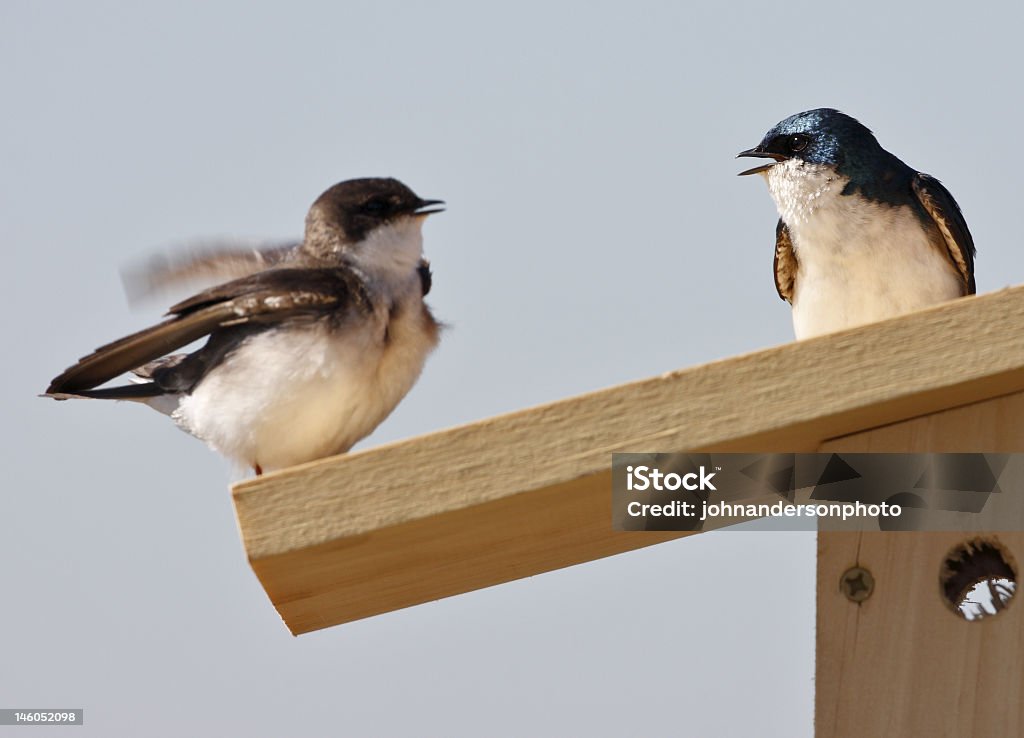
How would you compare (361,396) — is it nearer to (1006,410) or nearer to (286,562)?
(286,562)

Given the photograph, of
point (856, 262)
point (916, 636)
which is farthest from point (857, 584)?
point (856, 262)

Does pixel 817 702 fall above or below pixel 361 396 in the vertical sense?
below

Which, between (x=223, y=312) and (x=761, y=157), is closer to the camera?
(x=223, y=312)

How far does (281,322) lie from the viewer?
8.25ft

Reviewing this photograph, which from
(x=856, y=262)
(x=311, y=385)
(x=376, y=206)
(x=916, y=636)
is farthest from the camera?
(x=856, y=262)

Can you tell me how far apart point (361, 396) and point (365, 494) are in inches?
13.3

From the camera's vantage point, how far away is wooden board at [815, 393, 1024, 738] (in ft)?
7.31

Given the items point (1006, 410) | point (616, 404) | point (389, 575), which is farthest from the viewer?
point (389, 575)

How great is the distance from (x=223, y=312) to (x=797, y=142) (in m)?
1.76

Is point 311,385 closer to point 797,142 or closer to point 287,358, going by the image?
point 287,358

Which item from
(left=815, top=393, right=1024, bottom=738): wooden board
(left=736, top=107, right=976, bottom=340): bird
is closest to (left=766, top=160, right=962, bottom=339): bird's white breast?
(left=736, top=107, right=976, bottom=340): bird

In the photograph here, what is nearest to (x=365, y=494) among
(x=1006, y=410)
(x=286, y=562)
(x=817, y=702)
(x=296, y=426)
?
(x=286, y=562)

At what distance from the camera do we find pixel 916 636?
7.49 ft

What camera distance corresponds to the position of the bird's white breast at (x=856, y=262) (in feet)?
11.1
